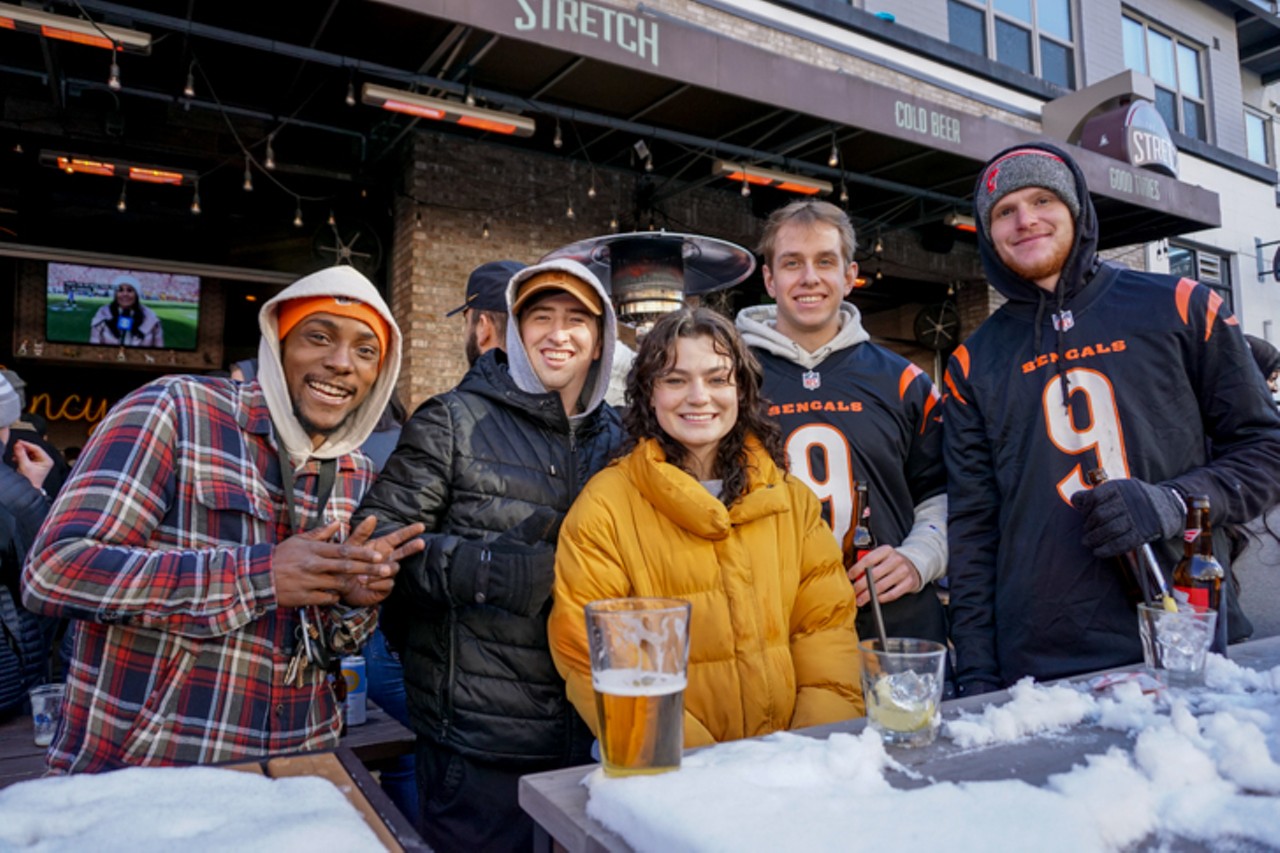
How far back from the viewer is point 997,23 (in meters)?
11.1

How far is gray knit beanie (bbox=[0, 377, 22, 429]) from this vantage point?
10.7 ft

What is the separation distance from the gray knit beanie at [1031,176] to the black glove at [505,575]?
1539 millimetres

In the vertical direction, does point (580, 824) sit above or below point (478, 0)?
below

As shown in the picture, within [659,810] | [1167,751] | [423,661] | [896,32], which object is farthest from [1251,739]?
[896,32]

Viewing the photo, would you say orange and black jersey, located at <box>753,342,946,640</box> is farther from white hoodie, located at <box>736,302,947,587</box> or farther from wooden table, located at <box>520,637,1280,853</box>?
wooden table, located at <box>520,637,1280,853</box>

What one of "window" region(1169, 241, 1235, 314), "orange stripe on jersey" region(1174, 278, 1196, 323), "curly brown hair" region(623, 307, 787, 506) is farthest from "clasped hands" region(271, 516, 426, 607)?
"window" region(1169, 241, 1235, 314)

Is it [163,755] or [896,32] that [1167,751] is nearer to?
[163,755]

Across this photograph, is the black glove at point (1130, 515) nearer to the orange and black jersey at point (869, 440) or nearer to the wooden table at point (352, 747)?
the orange and black jersey at point (869, 440)

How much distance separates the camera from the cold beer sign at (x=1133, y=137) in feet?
30.8

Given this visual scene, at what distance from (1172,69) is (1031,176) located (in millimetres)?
14359

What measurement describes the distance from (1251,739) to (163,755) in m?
1.80

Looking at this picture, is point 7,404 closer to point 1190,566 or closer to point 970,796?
point 970,796

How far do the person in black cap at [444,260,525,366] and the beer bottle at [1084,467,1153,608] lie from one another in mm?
1960

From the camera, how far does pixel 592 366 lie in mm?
2326
